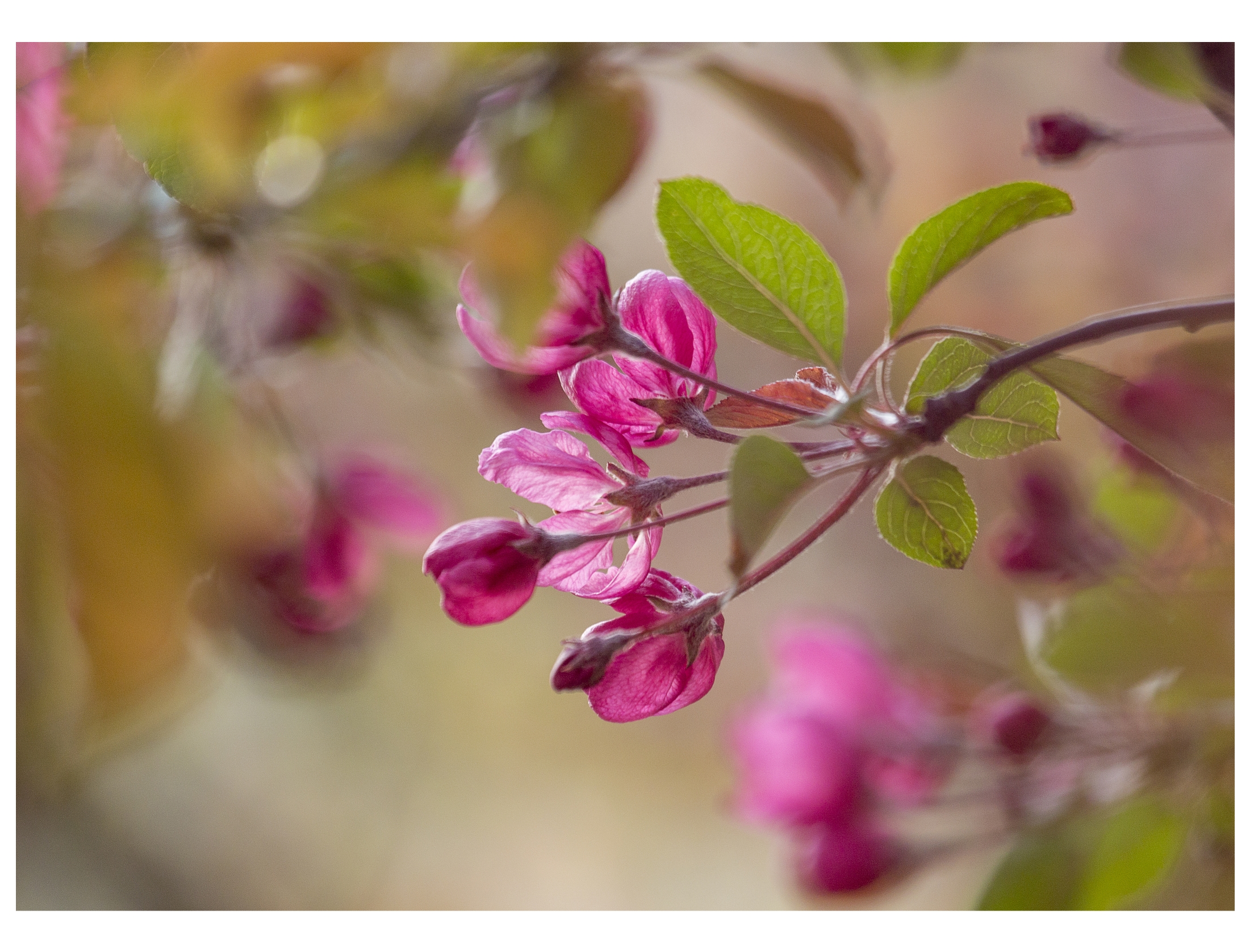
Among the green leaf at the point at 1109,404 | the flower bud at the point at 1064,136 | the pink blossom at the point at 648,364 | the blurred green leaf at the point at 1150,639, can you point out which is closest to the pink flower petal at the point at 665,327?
the pink blossom at the point at 648,364

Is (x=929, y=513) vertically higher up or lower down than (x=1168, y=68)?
lower down

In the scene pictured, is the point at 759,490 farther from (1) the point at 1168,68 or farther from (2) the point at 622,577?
(1) the point at 1168,68

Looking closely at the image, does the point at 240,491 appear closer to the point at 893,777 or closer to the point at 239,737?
the point at 893,777

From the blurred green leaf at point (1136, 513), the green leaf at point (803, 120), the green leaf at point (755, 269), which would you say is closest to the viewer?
the green leaf at point (755, 269)

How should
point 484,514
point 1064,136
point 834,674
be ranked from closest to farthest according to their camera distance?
1. point 1064,136
2. point 834,674
3. point 484,514

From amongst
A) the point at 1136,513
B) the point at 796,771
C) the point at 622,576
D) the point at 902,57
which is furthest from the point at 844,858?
the point at 902,57

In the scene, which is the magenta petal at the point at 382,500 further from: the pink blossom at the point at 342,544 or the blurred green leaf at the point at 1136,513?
the blurred green leaf at the point at 1136,513

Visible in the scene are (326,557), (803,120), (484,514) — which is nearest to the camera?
(803,120)
